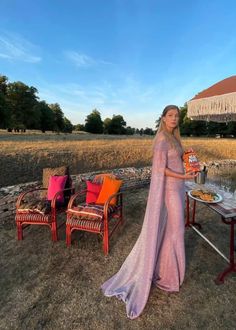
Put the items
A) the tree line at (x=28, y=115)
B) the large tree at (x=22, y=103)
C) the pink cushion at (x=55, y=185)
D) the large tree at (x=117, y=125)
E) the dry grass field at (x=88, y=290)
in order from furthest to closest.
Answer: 1. the large tree at (x=117, y=125)
2. the large tree at (x=22, y=103)
3. the tree line at (x=28, y=115)
4. the pink cushion at (x=55, y=185)
5. the dry grass field at (x=88, y=290)

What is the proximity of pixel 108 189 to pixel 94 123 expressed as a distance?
49.0 m

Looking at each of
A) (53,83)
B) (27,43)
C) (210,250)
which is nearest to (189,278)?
(210,250)

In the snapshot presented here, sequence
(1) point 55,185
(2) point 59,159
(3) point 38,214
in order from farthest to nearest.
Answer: (2) point 59,159, (1) point 55,185, (3) point 38,214

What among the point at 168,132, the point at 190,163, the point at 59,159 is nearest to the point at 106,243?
the point at 190,163

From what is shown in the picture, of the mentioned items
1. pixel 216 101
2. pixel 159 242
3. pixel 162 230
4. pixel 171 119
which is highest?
pixel 216 101

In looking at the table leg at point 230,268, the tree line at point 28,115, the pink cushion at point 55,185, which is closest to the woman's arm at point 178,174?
the table leg at point 230,268

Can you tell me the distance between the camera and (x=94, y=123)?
51188 mm

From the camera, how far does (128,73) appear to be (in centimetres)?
1148

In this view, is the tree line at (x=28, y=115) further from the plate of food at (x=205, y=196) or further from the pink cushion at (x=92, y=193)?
the plate of food at (x=205, y=196)

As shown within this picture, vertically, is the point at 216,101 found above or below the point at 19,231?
above

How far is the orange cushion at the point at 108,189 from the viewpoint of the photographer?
136 inches

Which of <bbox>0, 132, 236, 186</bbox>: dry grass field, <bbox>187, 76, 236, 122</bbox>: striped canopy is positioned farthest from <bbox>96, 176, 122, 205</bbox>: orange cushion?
<bbox>0, 132, 236, 186</bbox>: dry grass field

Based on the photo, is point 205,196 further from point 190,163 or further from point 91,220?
point 91,220

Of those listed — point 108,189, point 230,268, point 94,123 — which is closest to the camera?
point 230,268
